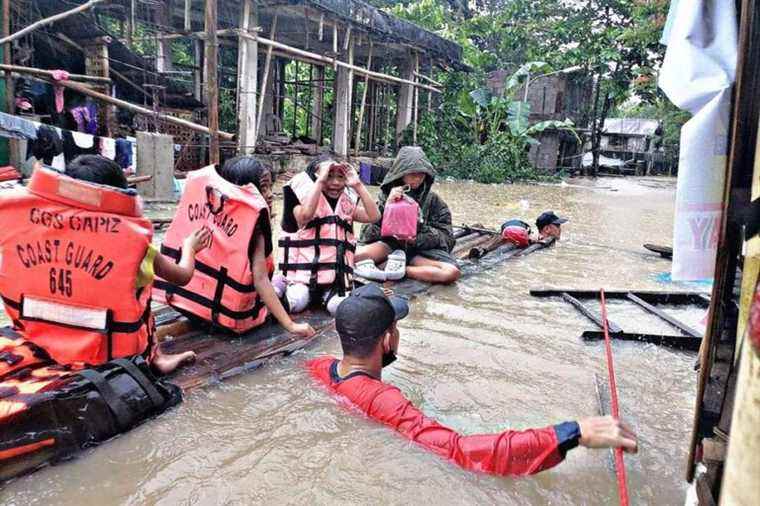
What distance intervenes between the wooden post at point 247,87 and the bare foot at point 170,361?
8206 mm

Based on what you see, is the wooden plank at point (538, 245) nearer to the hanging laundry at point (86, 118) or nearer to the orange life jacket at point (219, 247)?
the orange life jacket at point (219, 247)

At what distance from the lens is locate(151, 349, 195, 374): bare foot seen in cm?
297

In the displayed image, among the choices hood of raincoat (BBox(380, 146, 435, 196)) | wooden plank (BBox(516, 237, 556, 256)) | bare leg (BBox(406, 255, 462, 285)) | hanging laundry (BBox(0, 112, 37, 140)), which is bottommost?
bare leg (BBox(406, 255, 462, 285))

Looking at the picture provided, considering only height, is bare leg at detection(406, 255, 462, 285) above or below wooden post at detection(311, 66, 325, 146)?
below

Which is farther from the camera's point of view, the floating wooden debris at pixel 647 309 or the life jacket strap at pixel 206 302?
the floating wooden debris at pixel 647 309

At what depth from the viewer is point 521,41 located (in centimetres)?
2381

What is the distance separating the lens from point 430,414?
293 cm

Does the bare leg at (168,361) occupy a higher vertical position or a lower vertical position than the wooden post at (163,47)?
lower

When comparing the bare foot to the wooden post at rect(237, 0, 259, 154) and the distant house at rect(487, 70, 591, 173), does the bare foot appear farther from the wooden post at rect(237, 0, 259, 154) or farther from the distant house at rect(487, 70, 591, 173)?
the distant house at rect(487, 70, 591, 173)

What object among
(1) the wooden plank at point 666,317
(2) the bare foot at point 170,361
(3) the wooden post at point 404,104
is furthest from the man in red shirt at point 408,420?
(3) the wooden post at point 404,104

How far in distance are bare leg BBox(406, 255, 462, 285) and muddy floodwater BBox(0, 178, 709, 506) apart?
292mm

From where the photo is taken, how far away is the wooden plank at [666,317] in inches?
166

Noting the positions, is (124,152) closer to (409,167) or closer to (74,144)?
(74,144)

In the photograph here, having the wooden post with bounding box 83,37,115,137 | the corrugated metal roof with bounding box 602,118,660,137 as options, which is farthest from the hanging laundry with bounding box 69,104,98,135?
the corrugated metal roof with bounding box 602,118,660,137
